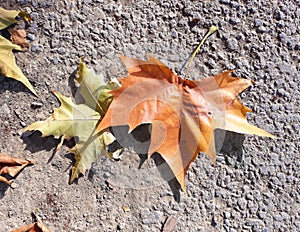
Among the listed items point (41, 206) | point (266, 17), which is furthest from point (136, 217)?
point (266, 17)

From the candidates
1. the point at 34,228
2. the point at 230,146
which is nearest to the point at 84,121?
the point at 34,228

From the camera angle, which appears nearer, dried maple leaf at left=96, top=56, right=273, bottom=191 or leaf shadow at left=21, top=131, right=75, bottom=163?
dried maple leaf at left=96, top=56, right=273, bottom=191

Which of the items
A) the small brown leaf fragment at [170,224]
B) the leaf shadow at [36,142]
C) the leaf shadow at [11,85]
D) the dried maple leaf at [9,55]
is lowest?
the small brown leaf fragment at [170,224]

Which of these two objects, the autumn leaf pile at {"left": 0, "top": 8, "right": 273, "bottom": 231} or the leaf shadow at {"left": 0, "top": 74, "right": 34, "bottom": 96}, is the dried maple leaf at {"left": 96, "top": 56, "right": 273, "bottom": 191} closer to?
the autumn leaf pile at {"left": 0, "top": 8, "right": 273, "bottom": 231}

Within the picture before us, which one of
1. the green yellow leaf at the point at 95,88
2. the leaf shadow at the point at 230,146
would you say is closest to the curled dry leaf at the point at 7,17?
the green yellow leaf at the point at 95,88

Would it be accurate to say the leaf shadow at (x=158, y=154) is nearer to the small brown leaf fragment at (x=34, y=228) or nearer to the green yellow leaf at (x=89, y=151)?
the green yellow leaf at (x=89, y=151)

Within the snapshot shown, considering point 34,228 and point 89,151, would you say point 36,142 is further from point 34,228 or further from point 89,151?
point 34,228

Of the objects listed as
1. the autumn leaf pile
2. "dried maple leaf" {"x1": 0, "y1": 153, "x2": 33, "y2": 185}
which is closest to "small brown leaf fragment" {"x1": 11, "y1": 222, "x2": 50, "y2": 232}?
the autumn leaf pile
